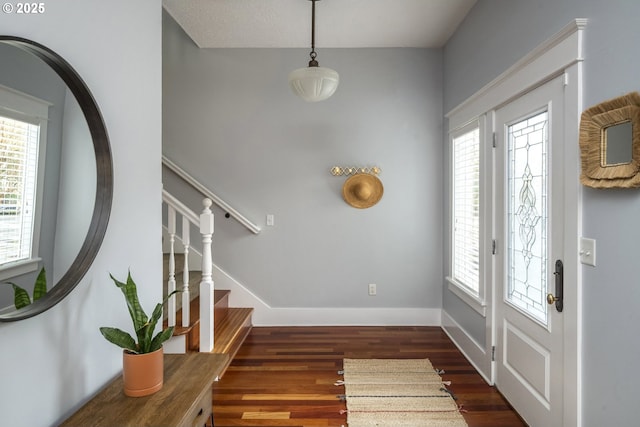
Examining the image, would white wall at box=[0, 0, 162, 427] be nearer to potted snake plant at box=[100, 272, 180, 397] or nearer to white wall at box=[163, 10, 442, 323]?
potted snake plant at box=[100, 272, 180, 397]

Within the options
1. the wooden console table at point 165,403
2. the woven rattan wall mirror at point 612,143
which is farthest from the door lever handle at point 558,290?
the wooden console table at point 165,403

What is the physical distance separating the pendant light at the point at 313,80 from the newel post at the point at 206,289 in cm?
107

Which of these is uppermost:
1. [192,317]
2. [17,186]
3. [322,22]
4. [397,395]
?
[322,22]

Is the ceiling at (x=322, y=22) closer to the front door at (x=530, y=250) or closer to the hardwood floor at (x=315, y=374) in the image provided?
the front door at (x=530, y=250)

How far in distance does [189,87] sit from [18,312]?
3.23 m

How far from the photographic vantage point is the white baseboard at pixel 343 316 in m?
3.88

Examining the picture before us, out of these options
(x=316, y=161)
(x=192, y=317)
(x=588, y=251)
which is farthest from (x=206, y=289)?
(x=588, y=251)

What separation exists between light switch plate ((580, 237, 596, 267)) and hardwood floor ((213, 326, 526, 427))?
46.4 inches

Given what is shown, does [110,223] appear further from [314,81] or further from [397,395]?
[397,395]

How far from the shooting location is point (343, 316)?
12.8 feet

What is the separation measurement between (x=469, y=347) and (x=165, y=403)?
256cm

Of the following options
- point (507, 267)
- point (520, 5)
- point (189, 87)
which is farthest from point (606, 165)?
point (189, 87)

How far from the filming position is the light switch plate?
5.31 ft

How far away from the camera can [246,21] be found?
3246mm
